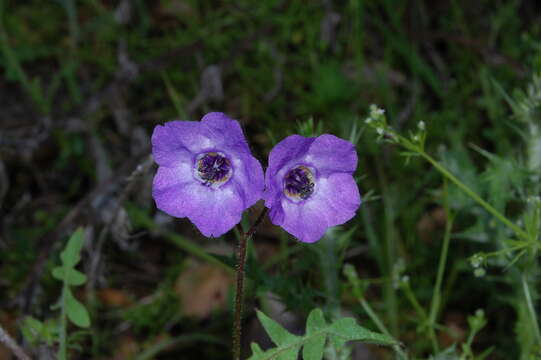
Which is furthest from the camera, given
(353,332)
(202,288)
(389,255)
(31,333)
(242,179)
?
(202,288)

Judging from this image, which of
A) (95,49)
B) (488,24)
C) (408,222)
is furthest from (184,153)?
(488,24)

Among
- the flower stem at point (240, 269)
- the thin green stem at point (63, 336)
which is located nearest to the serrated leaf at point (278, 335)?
the flower stem at point (240, 269)

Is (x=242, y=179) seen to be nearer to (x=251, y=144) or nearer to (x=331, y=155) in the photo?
(x=331, y=155)

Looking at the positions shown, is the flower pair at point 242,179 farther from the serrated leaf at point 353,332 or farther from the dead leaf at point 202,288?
the dead leaf at point 202,288

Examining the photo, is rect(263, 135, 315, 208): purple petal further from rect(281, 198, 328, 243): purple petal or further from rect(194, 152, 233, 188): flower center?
rect(194, 152, 233, 188): flower center

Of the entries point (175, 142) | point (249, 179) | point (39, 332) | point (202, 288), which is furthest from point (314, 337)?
point (202, 288)

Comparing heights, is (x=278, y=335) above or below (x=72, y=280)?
above

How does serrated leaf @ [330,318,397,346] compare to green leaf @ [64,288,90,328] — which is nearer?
serrated leaf @ [330,318,397,346]

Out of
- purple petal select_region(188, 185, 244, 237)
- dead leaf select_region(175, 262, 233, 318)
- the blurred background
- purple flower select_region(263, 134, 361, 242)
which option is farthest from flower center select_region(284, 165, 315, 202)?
dead leaf select_region(175, 262, 233, 318)
